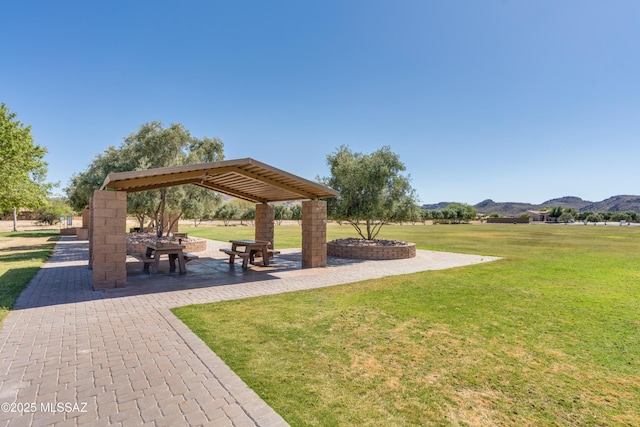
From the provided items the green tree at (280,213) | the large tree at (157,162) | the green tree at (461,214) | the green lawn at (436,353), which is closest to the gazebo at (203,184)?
the green lawn at (436,353)

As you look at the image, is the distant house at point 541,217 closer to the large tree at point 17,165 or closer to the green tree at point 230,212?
the green tree at point 230,212

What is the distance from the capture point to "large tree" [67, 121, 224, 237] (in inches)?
675

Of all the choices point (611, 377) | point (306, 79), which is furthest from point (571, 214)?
point (611, 377)

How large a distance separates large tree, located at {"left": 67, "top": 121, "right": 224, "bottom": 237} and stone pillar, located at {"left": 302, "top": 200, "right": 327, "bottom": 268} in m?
9.38

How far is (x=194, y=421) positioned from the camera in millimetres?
2781

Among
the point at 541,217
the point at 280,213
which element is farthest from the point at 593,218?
the point at 280,213

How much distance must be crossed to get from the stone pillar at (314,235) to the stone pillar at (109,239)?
5.77m

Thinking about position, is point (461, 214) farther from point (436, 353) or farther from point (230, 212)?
point (436, 353)

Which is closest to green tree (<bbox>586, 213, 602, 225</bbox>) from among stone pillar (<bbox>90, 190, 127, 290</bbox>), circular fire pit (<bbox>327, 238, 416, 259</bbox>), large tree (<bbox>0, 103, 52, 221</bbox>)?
circular fire pit (<bbox>327, 238, 416, 259</bbox>)

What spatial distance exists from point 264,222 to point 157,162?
310 inches

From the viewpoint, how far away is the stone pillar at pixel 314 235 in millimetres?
11359

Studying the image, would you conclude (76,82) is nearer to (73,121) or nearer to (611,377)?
(73,121)

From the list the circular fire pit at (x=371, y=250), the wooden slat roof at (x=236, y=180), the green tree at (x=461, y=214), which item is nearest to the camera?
the wooden slat roof at (x=236, y=180)

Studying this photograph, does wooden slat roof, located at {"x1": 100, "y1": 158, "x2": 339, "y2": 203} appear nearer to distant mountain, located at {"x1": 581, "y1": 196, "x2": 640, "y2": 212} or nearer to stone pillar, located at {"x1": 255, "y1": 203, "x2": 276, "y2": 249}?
stone pillar, located at {"x1": 255, "y1": 203, "x2": 276, "y2": 249}
